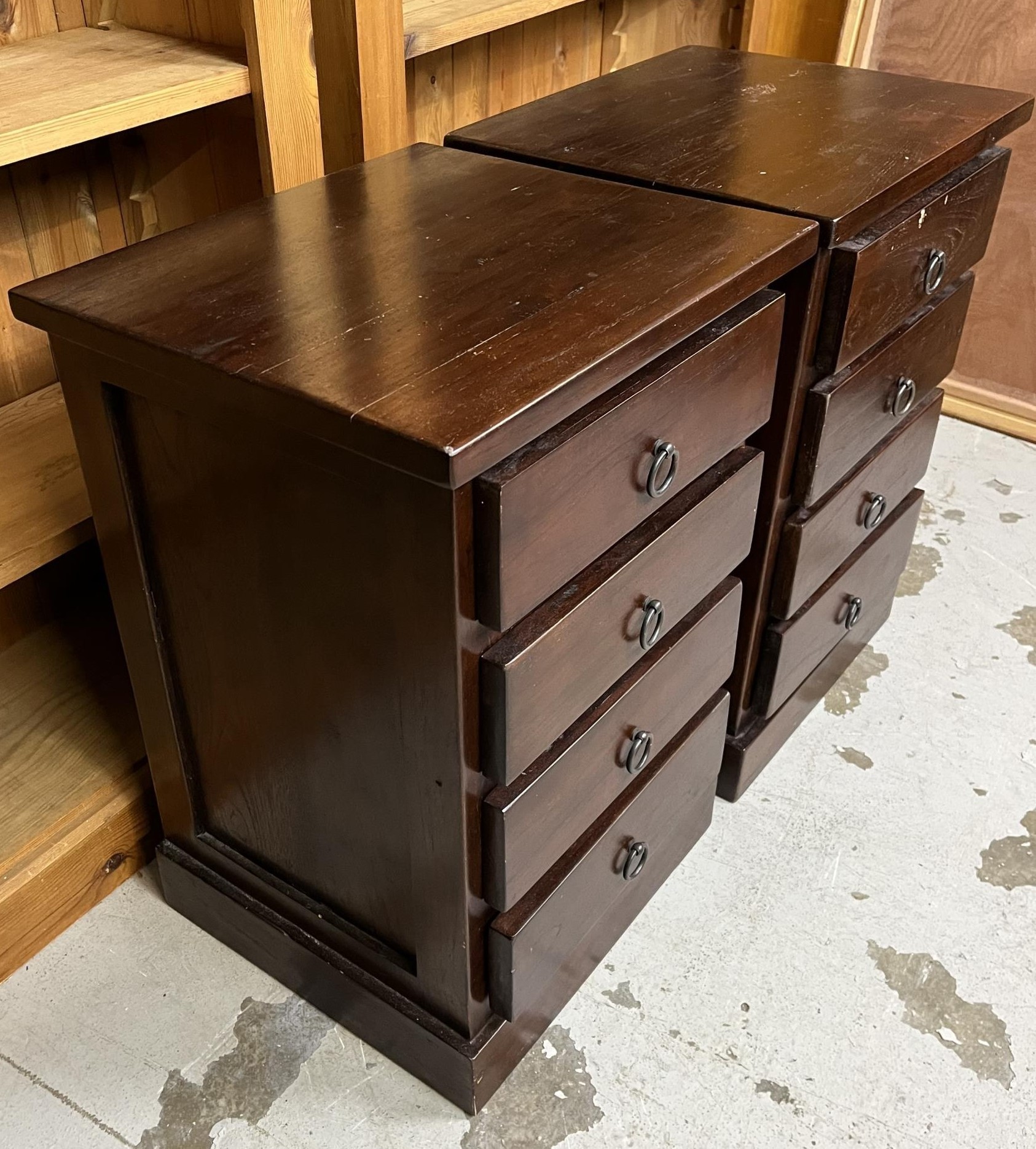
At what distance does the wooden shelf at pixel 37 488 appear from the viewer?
1.09 metres

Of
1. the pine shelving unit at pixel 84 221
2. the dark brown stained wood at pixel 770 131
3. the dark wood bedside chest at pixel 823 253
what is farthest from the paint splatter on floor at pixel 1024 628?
the pine shelving unit at pixel 84 221

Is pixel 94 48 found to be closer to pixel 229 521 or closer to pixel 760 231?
pixel 229 521

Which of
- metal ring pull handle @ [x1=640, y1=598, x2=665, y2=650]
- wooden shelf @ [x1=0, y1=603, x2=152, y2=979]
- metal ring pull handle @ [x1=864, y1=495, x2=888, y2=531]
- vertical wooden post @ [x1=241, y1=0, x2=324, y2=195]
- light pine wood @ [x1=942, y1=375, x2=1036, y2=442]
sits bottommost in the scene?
light pine wood @ [x1=942, y1=375, x2=1036, y2=442]

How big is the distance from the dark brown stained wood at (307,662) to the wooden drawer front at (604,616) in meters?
0.02

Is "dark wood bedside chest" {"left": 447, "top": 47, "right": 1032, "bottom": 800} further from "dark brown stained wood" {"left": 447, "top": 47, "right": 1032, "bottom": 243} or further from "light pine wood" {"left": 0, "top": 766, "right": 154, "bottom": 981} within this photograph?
"light pine wood" {"left": 0, "top": 766, "right": 154, "bottom": 981}

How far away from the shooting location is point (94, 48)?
1152 millimetres

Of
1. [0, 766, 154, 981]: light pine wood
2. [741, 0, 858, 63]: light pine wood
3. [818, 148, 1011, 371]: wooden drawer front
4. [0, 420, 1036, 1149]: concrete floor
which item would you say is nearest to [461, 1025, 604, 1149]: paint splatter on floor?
[0, 420, 1036, 1149]: concrete floor

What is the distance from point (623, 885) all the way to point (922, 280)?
2.49ft

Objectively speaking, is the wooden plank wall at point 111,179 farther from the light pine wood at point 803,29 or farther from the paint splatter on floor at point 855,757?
the paint splatter on floor at point 855,757

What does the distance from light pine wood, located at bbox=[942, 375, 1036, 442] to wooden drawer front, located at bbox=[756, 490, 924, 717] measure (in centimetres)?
76

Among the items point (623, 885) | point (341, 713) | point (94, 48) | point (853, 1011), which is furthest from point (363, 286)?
point (853, 1011)

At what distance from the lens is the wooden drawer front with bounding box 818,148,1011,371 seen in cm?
111

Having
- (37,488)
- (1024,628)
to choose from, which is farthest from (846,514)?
(37,488)

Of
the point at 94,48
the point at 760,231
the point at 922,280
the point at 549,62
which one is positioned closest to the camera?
the point at 760,231
